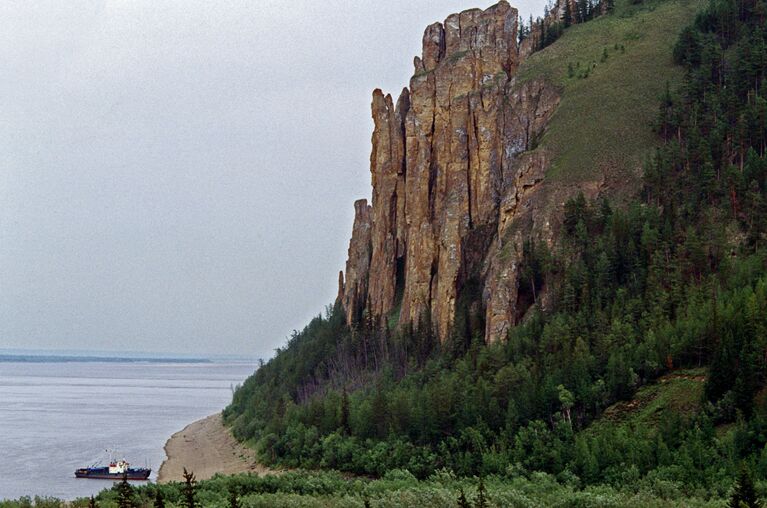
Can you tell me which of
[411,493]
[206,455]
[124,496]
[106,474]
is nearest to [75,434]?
[206,455]

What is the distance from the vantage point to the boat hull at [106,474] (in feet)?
261

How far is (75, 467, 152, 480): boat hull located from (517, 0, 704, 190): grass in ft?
161

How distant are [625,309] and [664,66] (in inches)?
1599

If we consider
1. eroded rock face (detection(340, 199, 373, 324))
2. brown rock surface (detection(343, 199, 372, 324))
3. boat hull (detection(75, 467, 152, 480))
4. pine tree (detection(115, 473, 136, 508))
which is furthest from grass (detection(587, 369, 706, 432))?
brown rock surface (detection(343, 199, 372, 324))

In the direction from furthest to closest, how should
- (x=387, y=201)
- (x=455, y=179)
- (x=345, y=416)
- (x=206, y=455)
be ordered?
(x=387, y=201)
(x=455, y=179)
(x=206, y=455)
(x=345, y=416)

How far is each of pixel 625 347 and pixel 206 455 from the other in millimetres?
48661

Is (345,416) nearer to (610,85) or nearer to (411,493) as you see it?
(411,493)

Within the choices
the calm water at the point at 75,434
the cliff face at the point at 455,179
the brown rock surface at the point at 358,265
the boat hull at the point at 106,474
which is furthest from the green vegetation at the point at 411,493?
the brown rock surface at the point at 358,265

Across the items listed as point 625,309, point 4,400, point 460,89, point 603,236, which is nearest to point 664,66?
point 460,89

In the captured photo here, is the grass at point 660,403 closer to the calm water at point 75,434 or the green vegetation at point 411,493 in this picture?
the green vegetation at point 411,493

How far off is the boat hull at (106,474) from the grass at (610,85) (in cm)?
4899

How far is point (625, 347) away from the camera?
205 feet

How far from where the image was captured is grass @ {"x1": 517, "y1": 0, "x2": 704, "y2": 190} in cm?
8581

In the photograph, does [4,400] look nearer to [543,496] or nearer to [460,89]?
[460,89]
